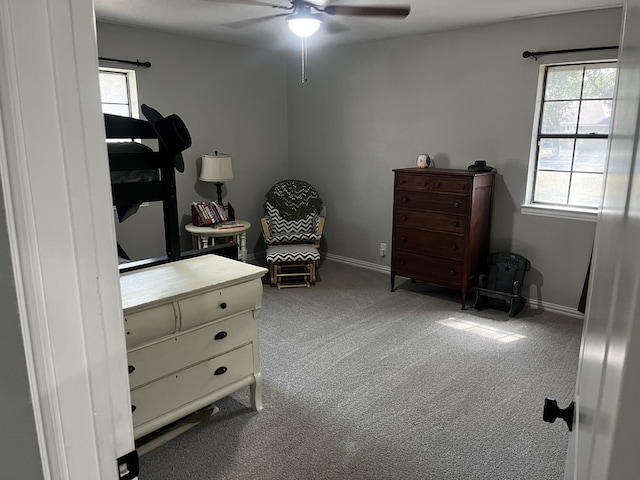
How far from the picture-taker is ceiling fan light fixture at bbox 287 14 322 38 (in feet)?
9.75

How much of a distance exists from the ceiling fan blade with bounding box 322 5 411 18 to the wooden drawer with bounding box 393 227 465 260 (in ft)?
6.11

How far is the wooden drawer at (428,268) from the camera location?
13.2ft

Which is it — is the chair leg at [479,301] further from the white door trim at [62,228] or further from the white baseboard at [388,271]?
the white door trim at [62,228]

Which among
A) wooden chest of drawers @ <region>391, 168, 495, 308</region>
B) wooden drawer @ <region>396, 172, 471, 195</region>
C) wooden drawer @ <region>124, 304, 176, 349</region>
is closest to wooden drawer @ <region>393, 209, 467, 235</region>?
wooden chest of drawers @ <region>391, 168, 495, 308</region>

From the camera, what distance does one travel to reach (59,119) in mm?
573

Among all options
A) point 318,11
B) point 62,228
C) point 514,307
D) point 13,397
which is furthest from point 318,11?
point 13,397

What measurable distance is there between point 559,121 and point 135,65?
12.5 feet

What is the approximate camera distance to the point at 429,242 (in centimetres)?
413

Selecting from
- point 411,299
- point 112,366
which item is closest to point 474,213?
point 411,299

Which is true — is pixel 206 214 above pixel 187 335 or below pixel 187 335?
above

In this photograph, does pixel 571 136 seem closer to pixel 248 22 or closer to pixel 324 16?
pixel 324 16

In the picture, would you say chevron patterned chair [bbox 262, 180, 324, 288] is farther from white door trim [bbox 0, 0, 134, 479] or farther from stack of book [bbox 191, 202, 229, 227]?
white door trim [bbox 0, 0, 134, 479]

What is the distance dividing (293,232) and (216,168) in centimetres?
109

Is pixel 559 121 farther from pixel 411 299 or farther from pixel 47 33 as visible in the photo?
pixel 47 33
